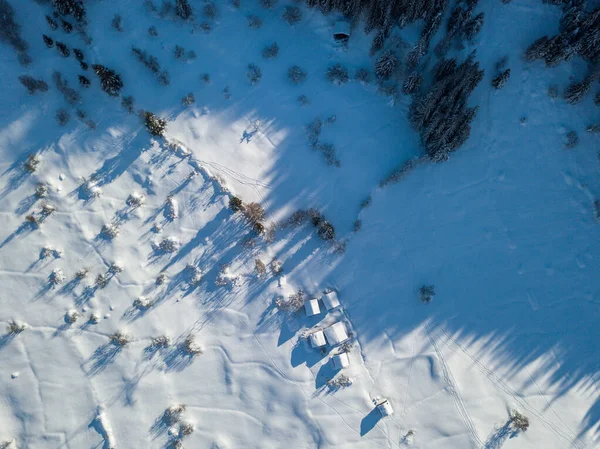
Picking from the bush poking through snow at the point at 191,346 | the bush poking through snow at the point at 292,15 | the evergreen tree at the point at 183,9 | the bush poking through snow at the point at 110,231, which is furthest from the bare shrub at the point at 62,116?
the bush poking through snow at the point at 191,346

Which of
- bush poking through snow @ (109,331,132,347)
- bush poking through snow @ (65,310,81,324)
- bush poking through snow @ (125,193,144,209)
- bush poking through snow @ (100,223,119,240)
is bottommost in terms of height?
bush poking through snow @ (109,331,132,347)

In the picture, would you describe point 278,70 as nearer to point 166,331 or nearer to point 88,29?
point 88,29

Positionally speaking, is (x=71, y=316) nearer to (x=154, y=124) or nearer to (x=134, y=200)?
(x=134, y=200)

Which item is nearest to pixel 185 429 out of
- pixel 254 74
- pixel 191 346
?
pixel 191 346

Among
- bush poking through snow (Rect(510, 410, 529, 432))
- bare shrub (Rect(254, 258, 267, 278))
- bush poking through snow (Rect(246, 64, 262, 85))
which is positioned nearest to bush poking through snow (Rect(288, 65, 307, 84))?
bush poking through snow (Rect(246, 64, 262, 85))

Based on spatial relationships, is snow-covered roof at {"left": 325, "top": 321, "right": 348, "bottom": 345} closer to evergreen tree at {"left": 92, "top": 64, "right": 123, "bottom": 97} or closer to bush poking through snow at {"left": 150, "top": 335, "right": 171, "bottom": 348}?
bush poking through snow at {"left": 150, "top": 335, "right": 171, "bottom": 348}

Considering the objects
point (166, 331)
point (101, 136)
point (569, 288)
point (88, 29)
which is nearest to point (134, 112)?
point (101, 136)
